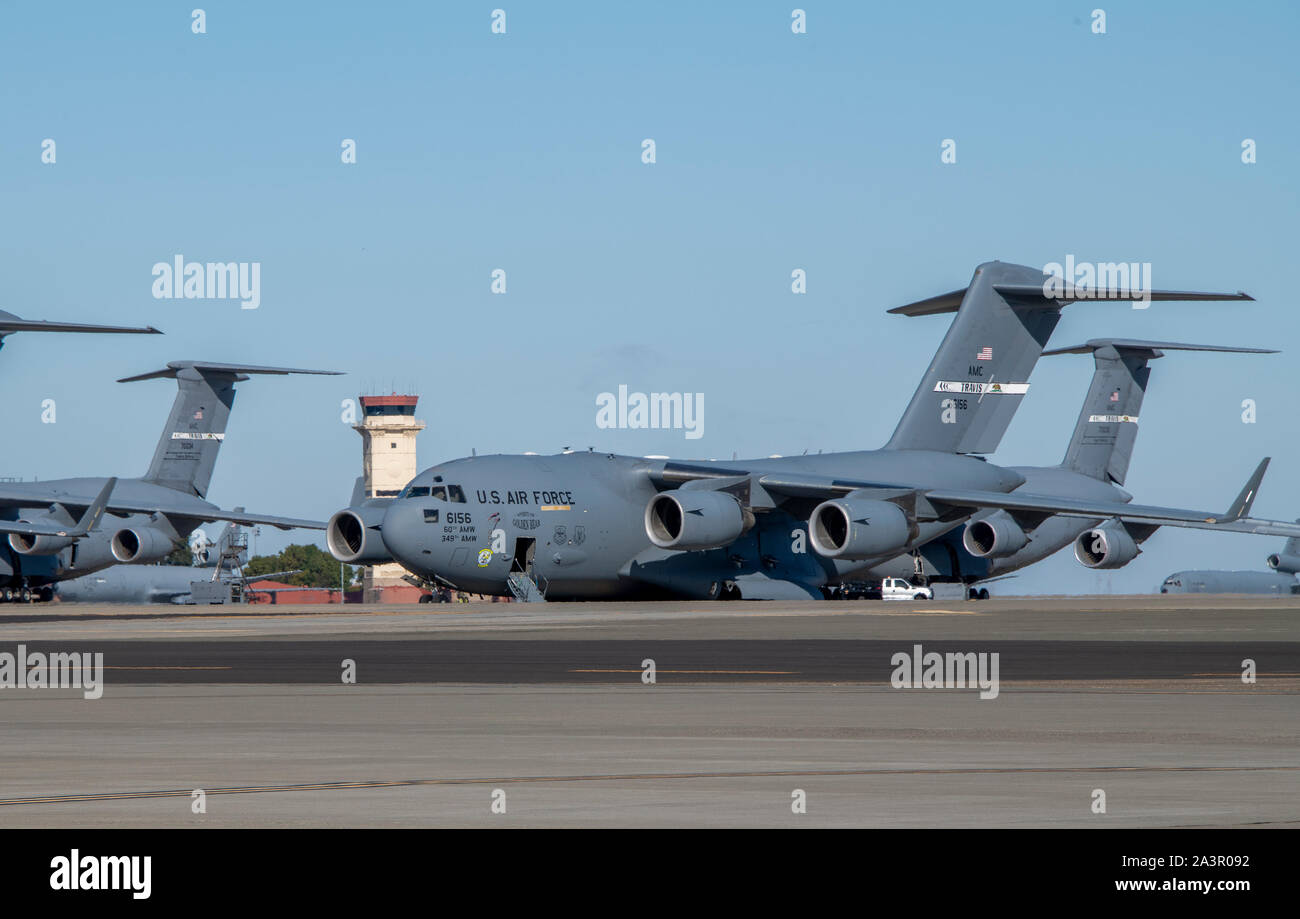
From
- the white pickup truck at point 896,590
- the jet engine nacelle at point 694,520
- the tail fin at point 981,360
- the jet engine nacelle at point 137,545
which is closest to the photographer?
the jet engine nacelle at point 694,520

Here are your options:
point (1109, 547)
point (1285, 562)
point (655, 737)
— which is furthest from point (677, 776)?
point (1285, 562)

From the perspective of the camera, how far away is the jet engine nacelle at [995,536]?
6656 centimetres

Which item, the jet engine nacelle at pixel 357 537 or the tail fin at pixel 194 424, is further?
the tail fin at pixel 194 424

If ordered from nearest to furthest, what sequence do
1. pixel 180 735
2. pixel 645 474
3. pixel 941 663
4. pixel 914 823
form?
pixel 914 823, pixel 180 735, pixel 941 663, pixel 645 474

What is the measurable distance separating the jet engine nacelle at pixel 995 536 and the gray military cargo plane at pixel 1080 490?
33mm

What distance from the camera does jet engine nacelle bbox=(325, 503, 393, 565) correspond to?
58.6m

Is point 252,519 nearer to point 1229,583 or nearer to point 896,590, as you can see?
point 896,590

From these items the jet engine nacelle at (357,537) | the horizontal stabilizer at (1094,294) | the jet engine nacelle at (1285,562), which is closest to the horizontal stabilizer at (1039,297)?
the horizontal stabilizer at (1094,294)

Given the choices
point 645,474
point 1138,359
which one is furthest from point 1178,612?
point 1138,359

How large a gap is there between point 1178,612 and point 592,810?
40.7 m

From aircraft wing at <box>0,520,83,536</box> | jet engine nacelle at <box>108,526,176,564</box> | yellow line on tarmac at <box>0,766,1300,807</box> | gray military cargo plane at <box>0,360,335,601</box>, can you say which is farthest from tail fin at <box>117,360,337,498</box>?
yellow line on tarmac at <box>0,766,1300,807</box>

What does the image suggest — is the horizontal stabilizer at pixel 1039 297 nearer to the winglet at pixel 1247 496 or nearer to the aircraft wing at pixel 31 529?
the winglet at pixel 1247 496

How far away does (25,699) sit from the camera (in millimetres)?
19938
